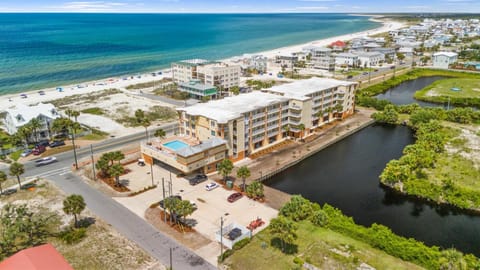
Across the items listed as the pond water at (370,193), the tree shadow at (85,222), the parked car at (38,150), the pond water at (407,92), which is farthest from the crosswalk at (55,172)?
the pond water at (407,92)

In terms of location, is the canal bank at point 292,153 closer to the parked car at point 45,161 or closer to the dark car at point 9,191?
the dark car at point 9,191

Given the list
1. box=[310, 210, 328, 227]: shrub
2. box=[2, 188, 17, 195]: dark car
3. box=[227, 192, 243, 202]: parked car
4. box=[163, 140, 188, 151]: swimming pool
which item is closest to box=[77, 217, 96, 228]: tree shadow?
box=[2, 188, 17, 195]: dark car

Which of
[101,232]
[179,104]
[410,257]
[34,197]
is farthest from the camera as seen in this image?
[179,104]

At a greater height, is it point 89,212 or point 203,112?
point 203,112

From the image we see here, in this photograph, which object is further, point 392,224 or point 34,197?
point 34,197

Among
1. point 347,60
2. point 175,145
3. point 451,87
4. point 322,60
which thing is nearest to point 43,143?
point 175,145

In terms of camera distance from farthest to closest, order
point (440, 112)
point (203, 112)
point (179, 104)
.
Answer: point (179, 104) < point (440, 112) < point (203, 112)

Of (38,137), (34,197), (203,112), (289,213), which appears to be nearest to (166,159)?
(203,112)

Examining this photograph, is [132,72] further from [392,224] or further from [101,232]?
[392,224]
